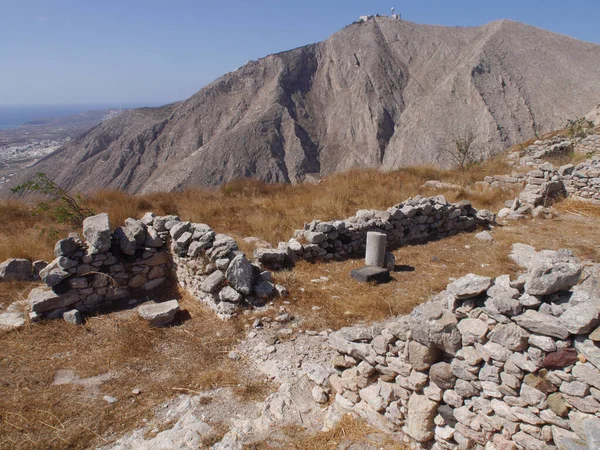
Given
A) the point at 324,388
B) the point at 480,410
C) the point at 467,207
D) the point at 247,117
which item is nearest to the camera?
the point at 480,410

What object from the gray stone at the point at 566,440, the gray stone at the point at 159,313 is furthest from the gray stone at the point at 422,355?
the gray stone at the point at 159,313

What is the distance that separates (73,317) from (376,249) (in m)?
5.48

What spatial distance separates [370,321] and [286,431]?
2.43m

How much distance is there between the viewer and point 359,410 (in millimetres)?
3996

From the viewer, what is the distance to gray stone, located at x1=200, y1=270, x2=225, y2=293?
6.45 meters

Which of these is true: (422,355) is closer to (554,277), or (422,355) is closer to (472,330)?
(472,330)

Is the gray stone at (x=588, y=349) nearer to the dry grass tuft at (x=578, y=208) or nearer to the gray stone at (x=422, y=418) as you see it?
the gray stone at (x=422, y=418)

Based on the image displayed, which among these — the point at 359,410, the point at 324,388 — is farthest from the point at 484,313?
the point at 324,388

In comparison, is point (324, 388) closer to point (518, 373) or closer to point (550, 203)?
point (518, 373)

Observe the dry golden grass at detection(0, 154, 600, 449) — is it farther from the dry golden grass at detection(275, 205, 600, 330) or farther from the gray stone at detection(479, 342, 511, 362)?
the gray stone at detection(479, 342, 511, 362)

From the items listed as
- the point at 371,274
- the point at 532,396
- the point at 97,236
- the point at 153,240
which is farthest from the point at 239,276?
the point at 532,396

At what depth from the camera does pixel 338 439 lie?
146 inches

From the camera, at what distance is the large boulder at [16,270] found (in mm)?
7180

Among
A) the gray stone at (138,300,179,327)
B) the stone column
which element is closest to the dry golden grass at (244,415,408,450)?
the gray stone at (138,300,179,327)
